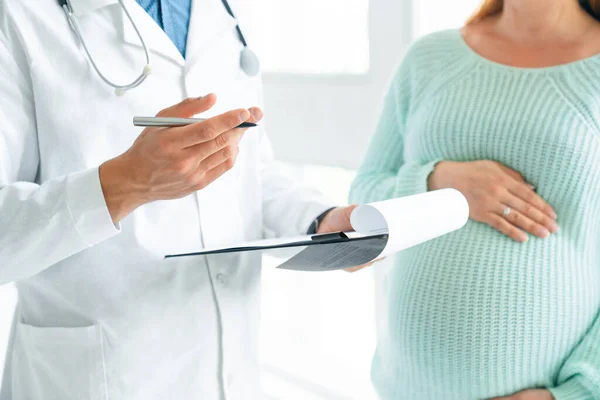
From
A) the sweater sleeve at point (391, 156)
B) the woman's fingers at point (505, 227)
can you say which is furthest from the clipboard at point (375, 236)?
the sweater sleeve at point (391, 156)

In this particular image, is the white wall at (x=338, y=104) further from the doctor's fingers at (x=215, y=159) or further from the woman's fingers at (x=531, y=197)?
the doctor's fingers at (x=215, y=159)

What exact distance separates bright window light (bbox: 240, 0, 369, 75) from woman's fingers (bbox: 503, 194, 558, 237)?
2.36 ft

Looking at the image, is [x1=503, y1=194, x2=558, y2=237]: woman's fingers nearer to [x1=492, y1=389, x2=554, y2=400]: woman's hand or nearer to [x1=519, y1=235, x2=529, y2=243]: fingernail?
[x1=519, y1=235, x2=529, y2=243]: fingernail

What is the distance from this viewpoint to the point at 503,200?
3.73 ft

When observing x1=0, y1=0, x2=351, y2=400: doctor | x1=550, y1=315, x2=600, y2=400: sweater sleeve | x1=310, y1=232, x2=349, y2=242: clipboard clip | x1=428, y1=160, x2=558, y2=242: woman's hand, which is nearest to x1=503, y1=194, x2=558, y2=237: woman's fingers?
x1=428, y1=160, x2=558, y2=242: woman's hand

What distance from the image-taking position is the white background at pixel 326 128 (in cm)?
162

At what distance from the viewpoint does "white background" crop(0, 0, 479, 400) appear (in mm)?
1623

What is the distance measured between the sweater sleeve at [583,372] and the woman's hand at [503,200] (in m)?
0.21

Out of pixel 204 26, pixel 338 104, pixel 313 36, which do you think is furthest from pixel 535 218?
pixel 313 36

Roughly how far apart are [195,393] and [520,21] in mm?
970

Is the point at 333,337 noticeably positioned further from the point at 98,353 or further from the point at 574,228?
the point at 98,353

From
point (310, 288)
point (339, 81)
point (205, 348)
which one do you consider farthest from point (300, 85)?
point (205, 348)

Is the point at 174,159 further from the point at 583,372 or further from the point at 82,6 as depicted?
the point at 583,372

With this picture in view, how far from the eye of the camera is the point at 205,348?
39.0 inches
